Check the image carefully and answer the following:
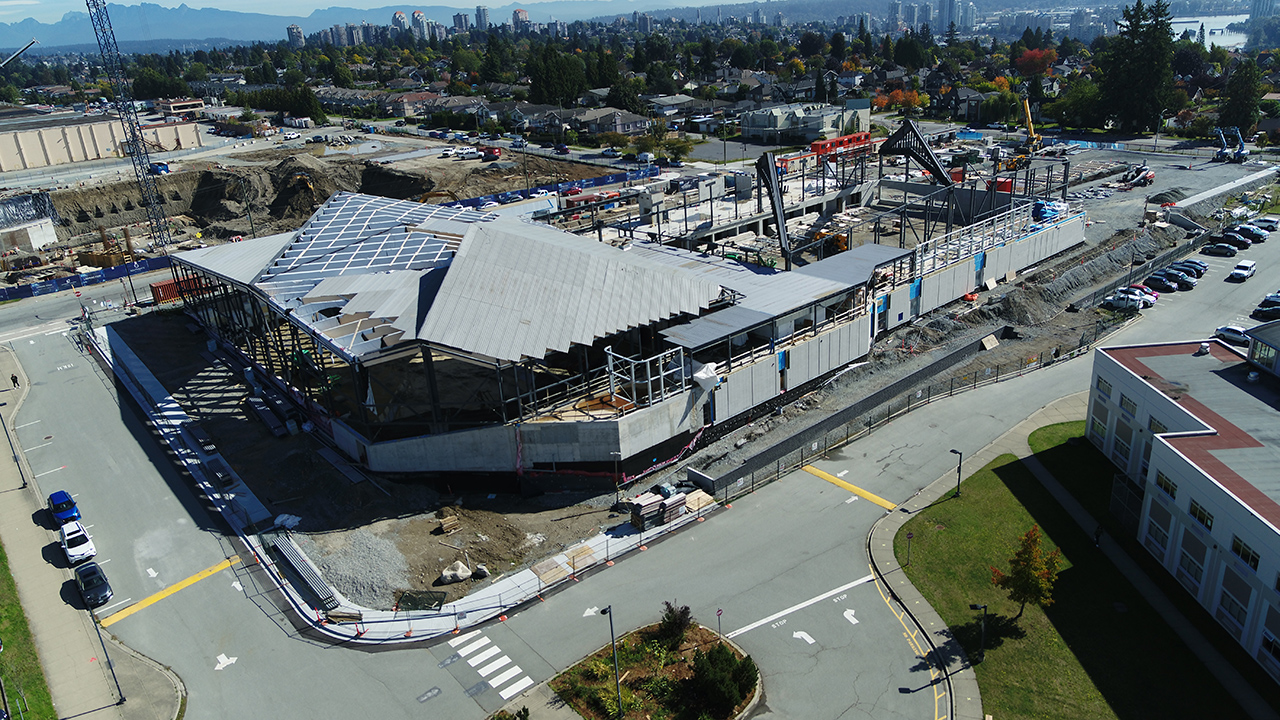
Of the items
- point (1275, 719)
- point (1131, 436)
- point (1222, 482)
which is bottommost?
point (1275, 719)

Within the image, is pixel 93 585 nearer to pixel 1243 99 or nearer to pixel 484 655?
pixel 484 655

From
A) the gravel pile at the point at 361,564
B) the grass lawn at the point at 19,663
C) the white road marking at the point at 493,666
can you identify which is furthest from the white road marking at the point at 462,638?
the grass lawn at the point at 19,663

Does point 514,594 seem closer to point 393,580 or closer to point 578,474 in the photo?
point 393,580

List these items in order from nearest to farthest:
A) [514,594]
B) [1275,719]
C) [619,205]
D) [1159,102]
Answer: [1275,719]
[514,594]
[619,205]
[1159,102]

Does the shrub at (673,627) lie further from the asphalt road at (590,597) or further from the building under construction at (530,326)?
the building under construction at (530,326)

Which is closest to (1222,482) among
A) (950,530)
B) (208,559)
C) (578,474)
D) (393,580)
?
(950,530)

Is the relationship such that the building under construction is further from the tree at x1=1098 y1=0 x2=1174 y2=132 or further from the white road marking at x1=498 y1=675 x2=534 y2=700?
the tree at x1=1098 y1=0 x2=1174 y2=132
